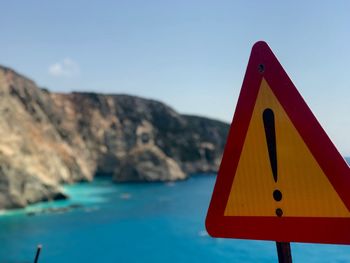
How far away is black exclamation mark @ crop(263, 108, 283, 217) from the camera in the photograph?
253 cm

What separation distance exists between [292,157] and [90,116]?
113174 mm

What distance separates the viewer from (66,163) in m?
90.6

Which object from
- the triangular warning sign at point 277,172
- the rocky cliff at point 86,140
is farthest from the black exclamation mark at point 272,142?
the rocky cliff at point 86,140

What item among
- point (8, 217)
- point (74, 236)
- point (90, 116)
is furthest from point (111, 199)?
point (90, 116)

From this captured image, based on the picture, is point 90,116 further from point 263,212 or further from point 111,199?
point 263,212

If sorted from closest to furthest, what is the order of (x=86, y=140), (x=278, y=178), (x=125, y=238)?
(x=278, y=178) → (x=125, y=238) → (x=86, y=140)

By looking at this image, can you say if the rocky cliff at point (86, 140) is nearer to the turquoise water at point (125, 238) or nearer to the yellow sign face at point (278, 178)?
the turquoise water at point (125, 238)

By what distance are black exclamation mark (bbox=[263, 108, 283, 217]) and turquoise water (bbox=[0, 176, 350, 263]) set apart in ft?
80.2

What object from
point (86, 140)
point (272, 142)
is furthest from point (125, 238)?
point (86, 140)

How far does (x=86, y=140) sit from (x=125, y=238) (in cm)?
7867

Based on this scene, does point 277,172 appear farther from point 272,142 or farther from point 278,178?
point 272,142

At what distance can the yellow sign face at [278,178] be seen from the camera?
95.7 inches

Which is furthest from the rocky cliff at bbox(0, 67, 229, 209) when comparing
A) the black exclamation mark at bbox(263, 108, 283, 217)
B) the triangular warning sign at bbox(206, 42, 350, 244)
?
the black exclamation mark at bbox(263, 108, 283, 217)

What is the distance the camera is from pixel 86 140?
109 metres
